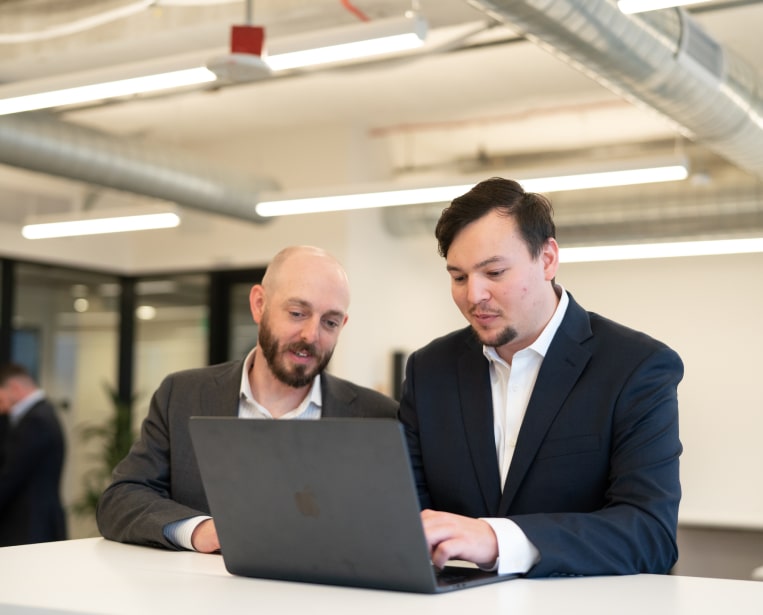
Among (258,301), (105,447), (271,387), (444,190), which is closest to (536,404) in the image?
(271,387)

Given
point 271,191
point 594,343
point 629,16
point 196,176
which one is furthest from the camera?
point 271,191

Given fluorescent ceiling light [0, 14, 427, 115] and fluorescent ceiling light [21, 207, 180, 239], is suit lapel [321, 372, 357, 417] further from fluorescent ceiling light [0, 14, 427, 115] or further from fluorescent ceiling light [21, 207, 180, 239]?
fluorescent ceiling light [21, 207, 180, 239]

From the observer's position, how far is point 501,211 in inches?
81.2

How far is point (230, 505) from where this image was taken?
1690 millimetres

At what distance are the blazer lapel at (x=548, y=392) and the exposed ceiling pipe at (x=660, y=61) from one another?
2.07 metres

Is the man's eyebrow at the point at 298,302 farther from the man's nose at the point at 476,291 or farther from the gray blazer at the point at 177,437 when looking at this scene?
the man's nose at the point at 476,291

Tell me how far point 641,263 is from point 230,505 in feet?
27.7

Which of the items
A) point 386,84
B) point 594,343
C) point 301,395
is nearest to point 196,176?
point 386,84

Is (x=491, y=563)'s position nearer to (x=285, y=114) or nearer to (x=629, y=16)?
(x=629, y=16)

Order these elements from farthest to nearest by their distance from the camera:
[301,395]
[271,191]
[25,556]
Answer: [271,191], [301,395], [25,556]

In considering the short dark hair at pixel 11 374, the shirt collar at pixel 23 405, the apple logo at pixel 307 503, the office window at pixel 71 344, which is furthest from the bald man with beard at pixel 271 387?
the office window at pixel 71 344

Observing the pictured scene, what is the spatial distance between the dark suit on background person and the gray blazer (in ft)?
12.9

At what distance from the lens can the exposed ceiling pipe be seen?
4023mm

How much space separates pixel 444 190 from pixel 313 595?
16.8 feet
